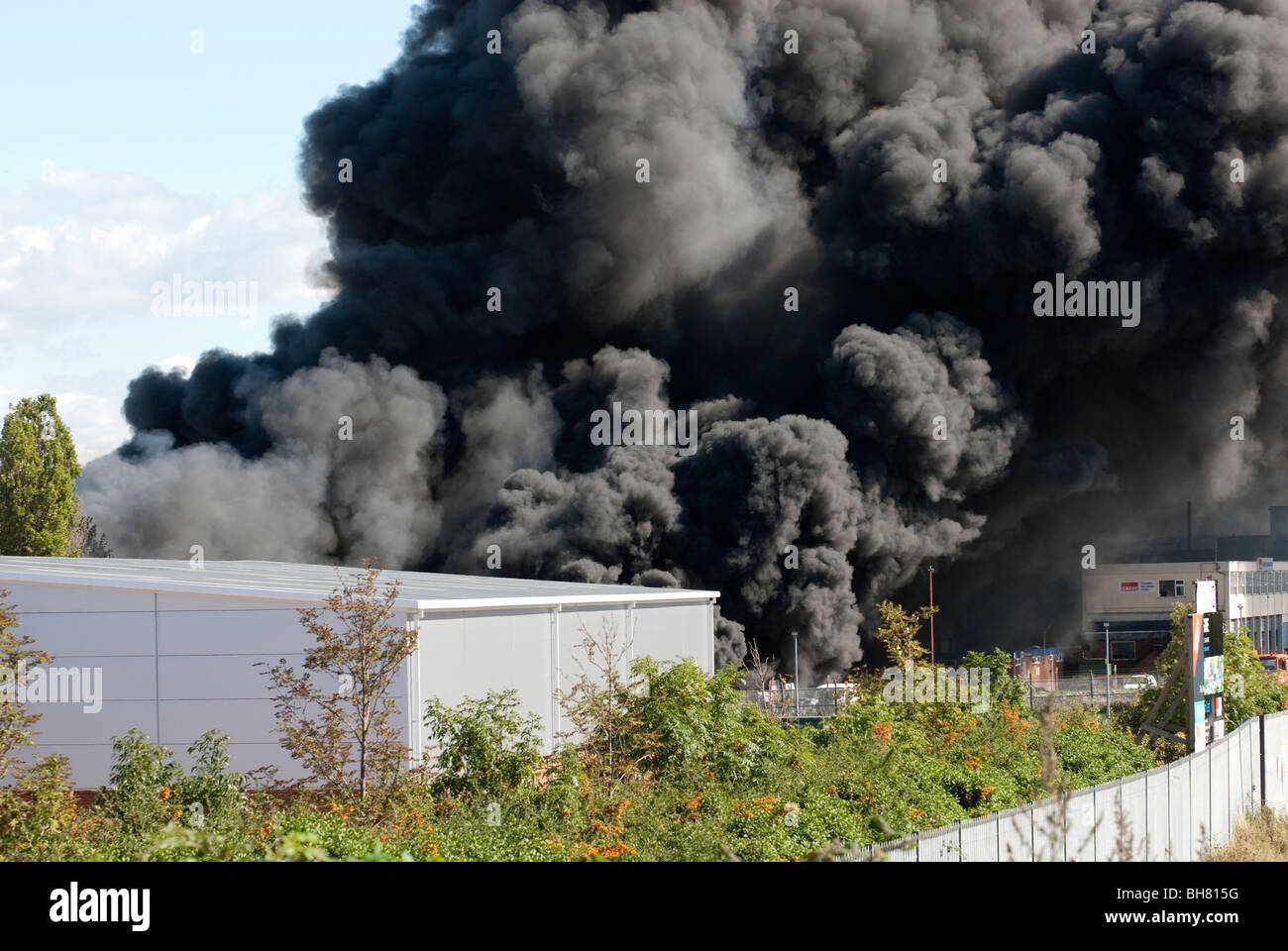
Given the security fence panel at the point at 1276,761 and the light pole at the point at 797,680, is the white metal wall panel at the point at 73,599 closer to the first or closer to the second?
the light pole at the point at 797,680

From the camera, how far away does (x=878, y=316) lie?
163 feet

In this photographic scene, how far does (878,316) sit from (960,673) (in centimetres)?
2958

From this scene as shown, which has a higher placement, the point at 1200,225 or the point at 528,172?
the point at 528,172

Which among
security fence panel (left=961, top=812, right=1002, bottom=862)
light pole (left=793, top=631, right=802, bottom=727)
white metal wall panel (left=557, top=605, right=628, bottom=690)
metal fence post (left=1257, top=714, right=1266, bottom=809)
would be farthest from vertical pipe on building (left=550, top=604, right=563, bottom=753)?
metal fence post (left=1257, top=714, right=1266, bottom=809)

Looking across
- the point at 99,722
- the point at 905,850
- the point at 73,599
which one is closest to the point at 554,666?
the point at 99,722

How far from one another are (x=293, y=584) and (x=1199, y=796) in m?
11.6

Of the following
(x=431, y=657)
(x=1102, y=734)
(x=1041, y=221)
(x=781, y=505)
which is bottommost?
(x=1102, y=734)

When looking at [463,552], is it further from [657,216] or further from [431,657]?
[431,657]

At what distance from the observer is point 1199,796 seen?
1531 cm

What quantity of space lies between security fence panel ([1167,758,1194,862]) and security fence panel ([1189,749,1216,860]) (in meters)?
0.08

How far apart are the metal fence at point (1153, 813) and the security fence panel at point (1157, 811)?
0.4 inches

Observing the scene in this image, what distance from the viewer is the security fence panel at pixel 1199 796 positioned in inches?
587

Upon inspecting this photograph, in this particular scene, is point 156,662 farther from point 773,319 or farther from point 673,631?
point 773,319
